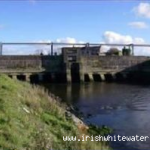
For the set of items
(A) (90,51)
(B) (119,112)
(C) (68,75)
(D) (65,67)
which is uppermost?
(A) (90,51)

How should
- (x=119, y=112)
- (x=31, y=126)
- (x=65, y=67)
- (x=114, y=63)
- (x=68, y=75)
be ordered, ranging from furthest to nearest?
1. (x=114, y=63)
2. (x=65, y=67)
3. (x=68, y=75)
4. (x=119, y=112)
5. (x=31, y=126)

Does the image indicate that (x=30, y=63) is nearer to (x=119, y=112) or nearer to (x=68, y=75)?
(x=68, y=75)

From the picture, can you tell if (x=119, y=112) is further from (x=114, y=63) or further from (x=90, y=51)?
(x=90, y=51)

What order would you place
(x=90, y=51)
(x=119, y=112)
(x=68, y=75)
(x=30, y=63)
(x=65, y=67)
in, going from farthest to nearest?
1. (x=90, y=51)
2. (x=30, y=63)
3. (x=65, y=67)
4. (x=68, y=75)
5. (x=119, y=112)

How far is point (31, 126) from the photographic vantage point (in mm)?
10898

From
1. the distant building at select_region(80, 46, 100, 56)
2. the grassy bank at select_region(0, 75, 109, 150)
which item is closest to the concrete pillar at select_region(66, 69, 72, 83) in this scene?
the distant building at select_region(80, 46, 100, 56)

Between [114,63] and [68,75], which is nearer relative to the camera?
[68,75]

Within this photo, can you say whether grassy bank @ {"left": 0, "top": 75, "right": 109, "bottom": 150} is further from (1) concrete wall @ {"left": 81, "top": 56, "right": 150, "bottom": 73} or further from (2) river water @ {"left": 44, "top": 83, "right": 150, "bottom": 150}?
(1) concrete wall @ {"left": 81, "top": 56, "right": 150, "bottom": 73}

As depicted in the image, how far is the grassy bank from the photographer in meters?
9.43

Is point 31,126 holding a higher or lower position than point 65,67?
higher

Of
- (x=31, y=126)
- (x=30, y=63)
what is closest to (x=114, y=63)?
(x=30, y=63)

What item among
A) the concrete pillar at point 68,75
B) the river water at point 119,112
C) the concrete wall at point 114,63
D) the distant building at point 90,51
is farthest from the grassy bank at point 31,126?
the distant building at point 90,51

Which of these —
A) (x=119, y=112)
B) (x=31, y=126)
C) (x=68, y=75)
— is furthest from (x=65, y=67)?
(x=31, y=126)

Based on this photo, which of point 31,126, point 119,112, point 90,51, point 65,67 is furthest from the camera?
point 90,51
